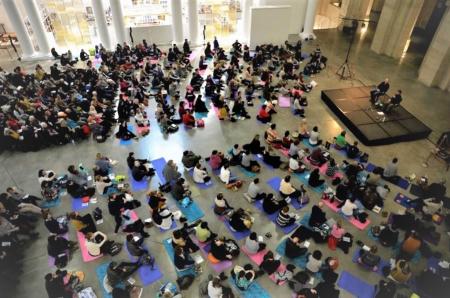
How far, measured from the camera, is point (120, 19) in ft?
65.6

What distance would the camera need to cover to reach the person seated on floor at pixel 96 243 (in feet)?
29.7

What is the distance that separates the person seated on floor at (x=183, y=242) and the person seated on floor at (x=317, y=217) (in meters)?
3.63

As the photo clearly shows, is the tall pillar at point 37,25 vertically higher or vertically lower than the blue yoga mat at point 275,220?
higher

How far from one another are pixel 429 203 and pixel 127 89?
13.9 m

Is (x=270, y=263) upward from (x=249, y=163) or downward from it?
downward

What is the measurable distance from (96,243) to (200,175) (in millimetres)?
3994

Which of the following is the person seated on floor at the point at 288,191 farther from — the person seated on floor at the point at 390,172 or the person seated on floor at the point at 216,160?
the person seated on floor at the point at 390,172

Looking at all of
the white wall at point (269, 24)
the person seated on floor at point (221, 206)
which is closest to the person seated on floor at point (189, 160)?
the person seated on floor at point (221, 206)

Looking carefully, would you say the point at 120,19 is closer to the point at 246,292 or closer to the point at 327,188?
the point at 327,188

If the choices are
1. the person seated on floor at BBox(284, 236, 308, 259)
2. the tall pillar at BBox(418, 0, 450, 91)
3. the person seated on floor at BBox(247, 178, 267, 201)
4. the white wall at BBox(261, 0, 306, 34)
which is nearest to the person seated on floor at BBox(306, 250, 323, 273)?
the person seated on floor at BBox(284, 236, 308, 259)

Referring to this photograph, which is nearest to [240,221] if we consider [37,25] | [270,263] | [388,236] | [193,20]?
[270,263]

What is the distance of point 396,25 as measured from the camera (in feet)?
65.6

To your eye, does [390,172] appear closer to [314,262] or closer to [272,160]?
[272,160]

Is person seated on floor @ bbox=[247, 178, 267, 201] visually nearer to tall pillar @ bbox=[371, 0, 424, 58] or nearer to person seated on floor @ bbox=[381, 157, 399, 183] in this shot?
person seated on floor @ bbox=[381, 157, 399, 183]
